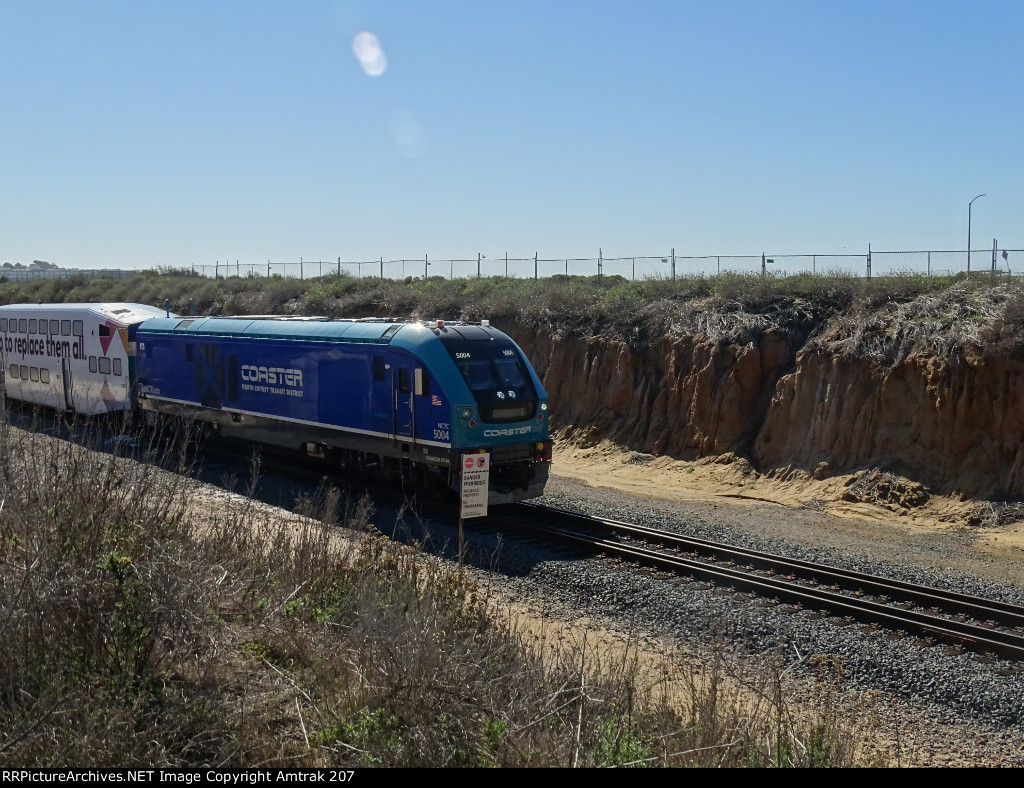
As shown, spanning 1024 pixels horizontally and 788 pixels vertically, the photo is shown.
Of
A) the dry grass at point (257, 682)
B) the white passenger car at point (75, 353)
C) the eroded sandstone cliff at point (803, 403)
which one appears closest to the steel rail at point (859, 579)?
the dry grass at point (257, 682)

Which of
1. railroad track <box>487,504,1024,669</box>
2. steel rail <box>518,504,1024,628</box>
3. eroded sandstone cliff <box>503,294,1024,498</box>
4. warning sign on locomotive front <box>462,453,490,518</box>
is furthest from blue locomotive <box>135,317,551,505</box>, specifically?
eroded sandstone cliff <box>503,294,1024,498</box>

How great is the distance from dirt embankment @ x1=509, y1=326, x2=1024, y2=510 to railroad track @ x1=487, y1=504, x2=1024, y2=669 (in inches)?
216

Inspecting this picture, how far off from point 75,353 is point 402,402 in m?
13.9

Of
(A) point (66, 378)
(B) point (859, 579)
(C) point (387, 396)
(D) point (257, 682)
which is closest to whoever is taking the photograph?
(D) point (257, 682)

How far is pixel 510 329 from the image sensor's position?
2739cm

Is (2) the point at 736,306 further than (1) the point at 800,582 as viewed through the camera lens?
Yes

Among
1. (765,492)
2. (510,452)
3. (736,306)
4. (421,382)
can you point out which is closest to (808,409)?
(765,492)

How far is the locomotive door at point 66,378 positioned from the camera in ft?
83.4

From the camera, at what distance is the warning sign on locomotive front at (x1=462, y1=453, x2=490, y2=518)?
10945mm

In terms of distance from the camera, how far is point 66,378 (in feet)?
83.9

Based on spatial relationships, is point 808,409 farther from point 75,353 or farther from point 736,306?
point 75,353

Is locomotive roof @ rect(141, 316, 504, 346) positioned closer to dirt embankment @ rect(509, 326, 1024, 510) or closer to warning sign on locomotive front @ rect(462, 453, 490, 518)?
warning sign on locomotive front @ rect(462, 453, 490, 518)
